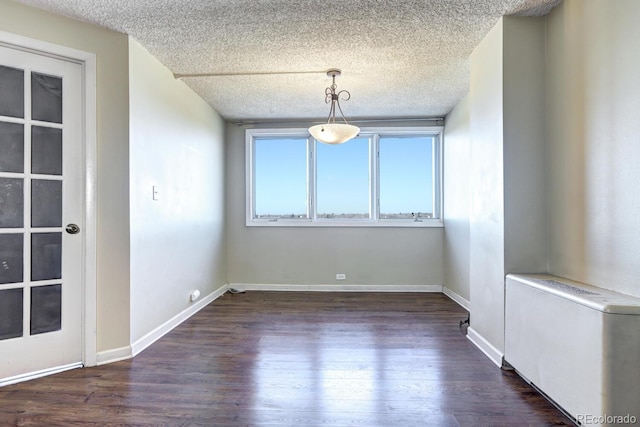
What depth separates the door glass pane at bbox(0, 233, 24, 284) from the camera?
2068 mm

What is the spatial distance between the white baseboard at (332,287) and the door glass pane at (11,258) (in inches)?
106

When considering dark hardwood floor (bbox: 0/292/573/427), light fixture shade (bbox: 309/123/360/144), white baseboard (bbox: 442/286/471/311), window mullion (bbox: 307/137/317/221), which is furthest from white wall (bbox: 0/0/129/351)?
white baseboard (bbox: 442/286/471/311)

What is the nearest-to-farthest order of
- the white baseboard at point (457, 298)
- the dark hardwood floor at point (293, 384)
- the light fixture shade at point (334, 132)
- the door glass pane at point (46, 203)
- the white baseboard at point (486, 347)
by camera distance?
the dark hardwood floor at point (293, 384) < the door glass pane at point (46, 203) < the white baseboard at point (486, 347) < the light fixture shade at point (334, 132) < the white baseboard at point (457, 298)

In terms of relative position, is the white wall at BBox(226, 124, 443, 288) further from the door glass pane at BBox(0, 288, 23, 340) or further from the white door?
the door glass pane at BBox(0, 288, 23, 340)

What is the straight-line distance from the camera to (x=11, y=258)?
2092 mm

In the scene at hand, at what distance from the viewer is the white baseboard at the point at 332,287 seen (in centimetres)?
453

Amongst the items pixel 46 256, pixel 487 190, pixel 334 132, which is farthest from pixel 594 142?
pixel 46 256

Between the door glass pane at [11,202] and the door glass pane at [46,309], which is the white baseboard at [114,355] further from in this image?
the door glass pane at [11,202]

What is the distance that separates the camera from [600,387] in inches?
56.4

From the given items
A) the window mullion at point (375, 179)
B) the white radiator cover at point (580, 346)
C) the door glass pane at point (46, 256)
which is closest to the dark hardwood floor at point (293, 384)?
the white radiator cover at point (580, 346)

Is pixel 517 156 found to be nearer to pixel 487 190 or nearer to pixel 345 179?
pixel 487 190

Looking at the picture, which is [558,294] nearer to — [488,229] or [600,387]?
[600,387]

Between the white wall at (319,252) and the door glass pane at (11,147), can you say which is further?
the white wall at (319,252)

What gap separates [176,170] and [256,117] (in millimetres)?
1669
